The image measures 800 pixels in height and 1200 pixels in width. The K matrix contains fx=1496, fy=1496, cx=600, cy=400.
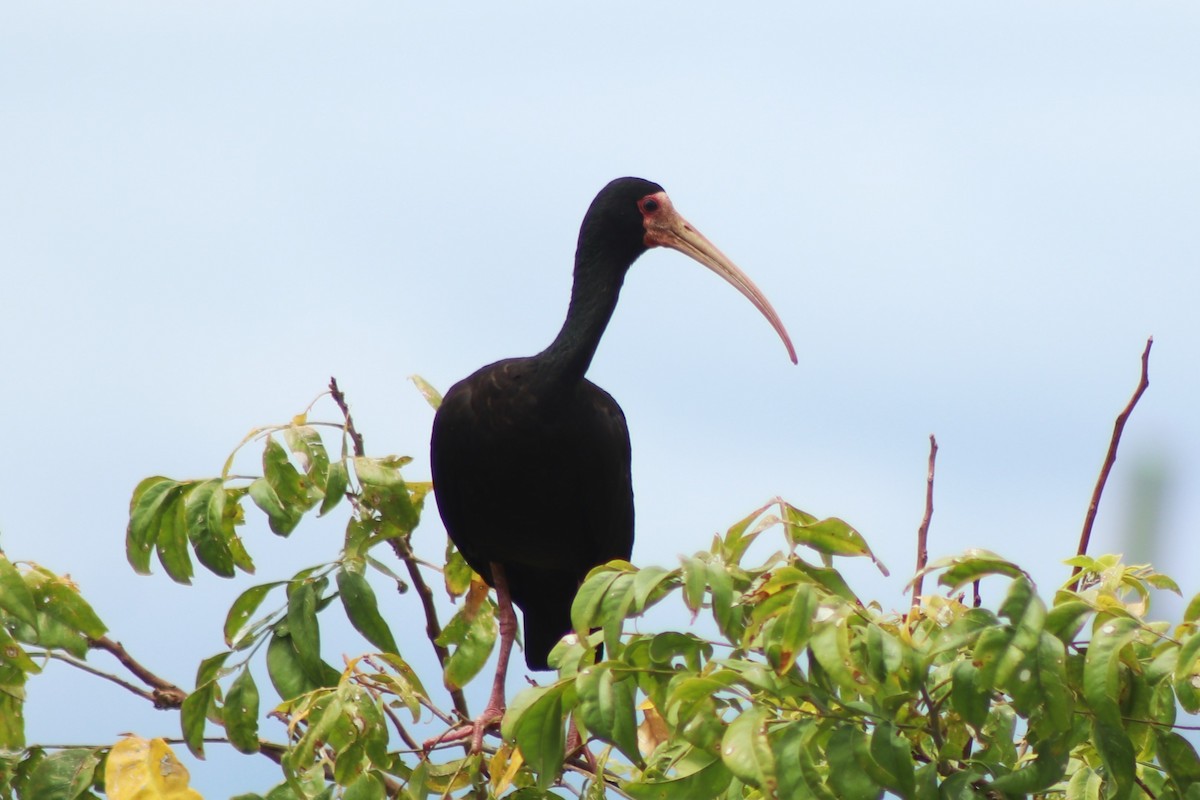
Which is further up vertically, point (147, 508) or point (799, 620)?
point (147, 508)

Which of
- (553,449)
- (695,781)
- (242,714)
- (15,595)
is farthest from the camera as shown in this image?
(553,449)

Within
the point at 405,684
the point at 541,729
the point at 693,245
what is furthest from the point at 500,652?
the point at 541,729

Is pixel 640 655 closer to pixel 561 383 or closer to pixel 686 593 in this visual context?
pixel 686 593

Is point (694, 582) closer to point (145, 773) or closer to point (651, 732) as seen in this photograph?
point (145, 773)

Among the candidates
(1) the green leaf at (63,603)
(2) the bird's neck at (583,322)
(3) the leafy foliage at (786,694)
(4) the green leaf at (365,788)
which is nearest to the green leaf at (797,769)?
(3) the leafy foliage at (786,694)

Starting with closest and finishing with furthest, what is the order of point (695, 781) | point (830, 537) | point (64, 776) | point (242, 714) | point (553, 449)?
point (695, 781) → point (830, 537) → point (64, 776) → point (242, 714) → point (553, 449)

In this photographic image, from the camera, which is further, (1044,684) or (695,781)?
(695,781)

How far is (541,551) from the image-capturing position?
6.16 metres

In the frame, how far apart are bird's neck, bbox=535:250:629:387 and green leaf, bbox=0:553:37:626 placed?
2.47 metres

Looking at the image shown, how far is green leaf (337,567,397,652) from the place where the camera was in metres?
4.43

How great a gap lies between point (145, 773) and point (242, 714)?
0.59 meters

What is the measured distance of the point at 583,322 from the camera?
6098 millimetres

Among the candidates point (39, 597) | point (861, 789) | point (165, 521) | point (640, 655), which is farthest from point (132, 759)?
point (861, 789)

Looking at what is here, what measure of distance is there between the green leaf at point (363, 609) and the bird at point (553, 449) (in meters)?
1.11
